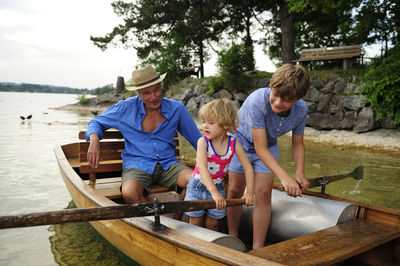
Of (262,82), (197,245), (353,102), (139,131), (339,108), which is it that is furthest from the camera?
(262,82)

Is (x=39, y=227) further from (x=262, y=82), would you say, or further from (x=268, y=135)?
(x=262, y=82)

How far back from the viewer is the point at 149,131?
11.9ft

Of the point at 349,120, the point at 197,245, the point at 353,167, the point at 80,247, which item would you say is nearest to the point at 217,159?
the point at 197,245

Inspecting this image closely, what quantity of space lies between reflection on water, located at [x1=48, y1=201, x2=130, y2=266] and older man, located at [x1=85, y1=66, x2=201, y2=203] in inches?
30.0

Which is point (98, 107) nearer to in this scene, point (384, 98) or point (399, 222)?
point (384, 98)

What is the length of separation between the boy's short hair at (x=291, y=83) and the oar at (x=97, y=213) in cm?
87

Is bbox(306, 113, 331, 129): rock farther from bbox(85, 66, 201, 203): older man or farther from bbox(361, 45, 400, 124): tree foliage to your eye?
bbox(85, 66, 201, 203): older man

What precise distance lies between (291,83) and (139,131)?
6.18 feet

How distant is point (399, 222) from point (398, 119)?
25.3 feet

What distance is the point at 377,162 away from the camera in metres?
8.13

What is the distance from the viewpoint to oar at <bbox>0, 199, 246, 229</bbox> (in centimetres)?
175

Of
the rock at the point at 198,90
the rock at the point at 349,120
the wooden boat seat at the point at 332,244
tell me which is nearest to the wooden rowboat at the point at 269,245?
the wooden boat seat at the point at 332,244

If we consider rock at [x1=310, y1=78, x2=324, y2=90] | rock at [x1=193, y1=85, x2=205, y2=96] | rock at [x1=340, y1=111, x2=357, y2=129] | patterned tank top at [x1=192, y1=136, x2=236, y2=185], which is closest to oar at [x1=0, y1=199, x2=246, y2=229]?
patterned tank top at [x1=192, y1=136, x2=236, y2=185]

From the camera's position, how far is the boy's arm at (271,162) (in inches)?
95.6
